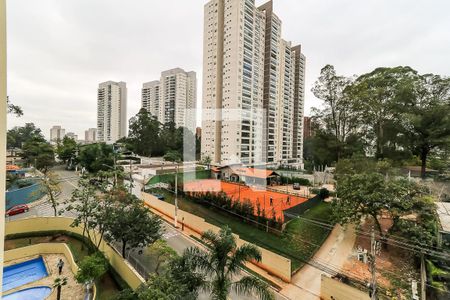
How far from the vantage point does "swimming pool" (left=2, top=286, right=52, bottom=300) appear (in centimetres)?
762

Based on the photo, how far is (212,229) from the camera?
36.8 ft

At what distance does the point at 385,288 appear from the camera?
743 cm

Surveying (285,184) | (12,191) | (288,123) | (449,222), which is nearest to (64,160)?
(12,191)

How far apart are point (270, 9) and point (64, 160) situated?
1458 inches

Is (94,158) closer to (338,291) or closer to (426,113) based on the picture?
(338,291)

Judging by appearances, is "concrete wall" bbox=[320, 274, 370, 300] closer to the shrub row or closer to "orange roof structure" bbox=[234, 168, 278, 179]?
the shrub row

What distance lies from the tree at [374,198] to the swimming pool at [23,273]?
521 inches

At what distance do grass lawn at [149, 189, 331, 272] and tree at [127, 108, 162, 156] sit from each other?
25.4m

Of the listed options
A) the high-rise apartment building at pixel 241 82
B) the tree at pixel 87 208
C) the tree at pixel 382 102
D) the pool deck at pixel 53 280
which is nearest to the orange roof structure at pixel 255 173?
the high-rise apartment building at pixel 241 82

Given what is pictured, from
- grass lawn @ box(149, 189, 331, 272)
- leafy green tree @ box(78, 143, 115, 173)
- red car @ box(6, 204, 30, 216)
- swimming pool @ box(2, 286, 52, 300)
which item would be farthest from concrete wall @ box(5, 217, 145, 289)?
leafy green tree @ box(78, 143, 115, 173)

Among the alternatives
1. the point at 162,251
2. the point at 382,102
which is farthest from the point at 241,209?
the point at 382,102

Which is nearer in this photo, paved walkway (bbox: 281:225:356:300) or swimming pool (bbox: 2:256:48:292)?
paved walkway (bbox: 281:225:356:300)

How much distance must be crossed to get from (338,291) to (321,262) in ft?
8.37

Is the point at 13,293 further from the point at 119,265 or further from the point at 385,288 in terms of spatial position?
the point at 385,288
